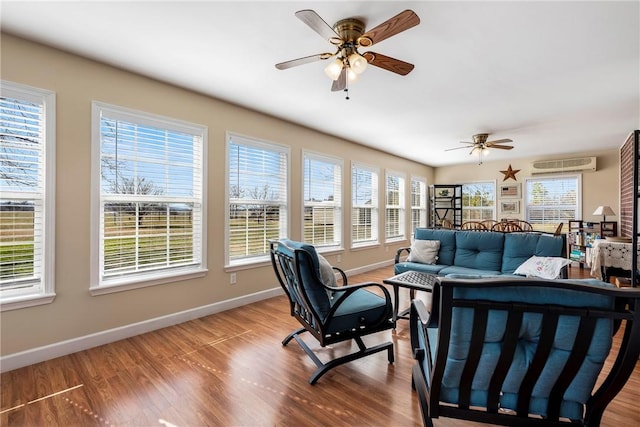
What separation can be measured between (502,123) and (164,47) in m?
4.63

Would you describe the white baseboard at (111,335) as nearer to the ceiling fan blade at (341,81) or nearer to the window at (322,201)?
the window at (322,201)

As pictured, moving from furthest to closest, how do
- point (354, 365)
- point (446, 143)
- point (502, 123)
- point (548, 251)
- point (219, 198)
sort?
point (446, 143) → point (502, 123) → point (219, 198) → point (548, 251) → point (354, 365)

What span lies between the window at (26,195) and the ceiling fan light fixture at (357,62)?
250 centimetres

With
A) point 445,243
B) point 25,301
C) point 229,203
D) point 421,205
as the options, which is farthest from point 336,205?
point 25,301

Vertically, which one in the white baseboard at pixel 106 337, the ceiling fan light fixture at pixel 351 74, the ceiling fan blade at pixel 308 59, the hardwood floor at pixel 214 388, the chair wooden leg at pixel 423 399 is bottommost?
the hardwood floor at pixel 214 388

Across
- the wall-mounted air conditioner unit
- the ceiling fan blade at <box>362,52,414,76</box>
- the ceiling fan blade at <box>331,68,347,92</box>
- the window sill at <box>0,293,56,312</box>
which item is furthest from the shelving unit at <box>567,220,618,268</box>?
the window sill at <box>0,293,56,312</box>

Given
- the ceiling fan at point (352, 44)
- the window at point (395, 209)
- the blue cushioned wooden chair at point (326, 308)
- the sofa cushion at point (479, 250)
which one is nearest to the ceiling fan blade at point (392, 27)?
the ceiling fan at point (352, 44)

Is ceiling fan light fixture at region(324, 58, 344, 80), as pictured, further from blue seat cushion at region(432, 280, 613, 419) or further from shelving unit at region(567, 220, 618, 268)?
shelving unit at region(567, 220, 618, 268)

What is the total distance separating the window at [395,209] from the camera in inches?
266

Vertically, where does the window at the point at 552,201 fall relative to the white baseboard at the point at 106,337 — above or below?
above

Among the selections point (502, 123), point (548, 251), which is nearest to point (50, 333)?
point (548, 251)

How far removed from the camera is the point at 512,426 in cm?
137

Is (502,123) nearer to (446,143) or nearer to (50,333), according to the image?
(446,143)

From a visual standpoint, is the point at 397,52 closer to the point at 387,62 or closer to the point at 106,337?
the point at 387,62
